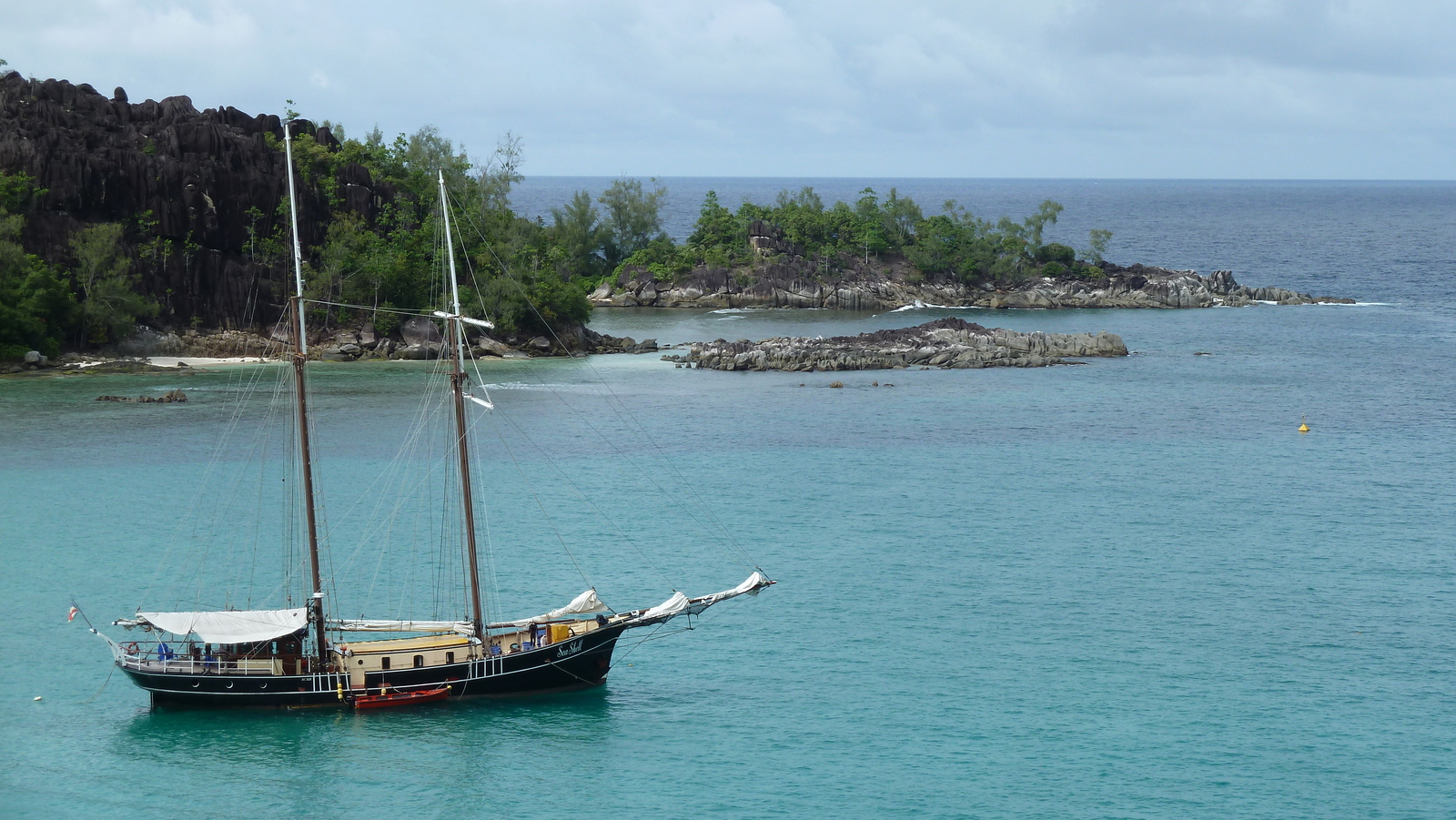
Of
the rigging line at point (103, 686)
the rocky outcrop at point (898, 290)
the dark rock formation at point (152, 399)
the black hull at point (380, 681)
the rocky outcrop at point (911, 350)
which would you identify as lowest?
the rigging line at point (103, 686)

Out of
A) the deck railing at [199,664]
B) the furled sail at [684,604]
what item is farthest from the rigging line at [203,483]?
the furled sail at [684,604]

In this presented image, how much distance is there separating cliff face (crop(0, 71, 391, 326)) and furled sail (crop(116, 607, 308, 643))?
258ft

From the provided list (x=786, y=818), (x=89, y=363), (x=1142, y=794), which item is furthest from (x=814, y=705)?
(x=89, y=363)

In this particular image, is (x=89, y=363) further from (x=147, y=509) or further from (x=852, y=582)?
(x=852, y=582)

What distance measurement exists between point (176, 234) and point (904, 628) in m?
87.0

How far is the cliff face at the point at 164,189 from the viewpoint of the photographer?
357 feet

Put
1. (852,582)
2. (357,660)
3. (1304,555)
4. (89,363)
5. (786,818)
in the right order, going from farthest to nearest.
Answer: (89,363), (1304,555), (852,582), (357,660), (786,818)

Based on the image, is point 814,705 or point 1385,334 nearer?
point 814,705

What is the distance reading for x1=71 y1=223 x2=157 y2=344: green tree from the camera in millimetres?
102062

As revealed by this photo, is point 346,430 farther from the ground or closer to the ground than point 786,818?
farther from the ground

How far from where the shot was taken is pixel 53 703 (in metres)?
40.8

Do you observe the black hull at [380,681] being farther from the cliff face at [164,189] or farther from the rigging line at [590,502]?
the cliff face at [164,189]

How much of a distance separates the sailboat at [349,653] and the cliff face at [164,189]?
77.6m

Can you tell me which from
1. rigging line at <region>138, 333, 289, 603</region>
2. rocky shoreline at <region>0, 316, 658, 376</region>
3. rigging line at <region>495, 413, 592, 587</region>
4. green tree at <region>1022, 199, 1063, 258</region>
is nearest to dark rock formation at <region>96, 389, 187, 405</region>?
rigging line at <region>138, 333, 289, 603</region>
